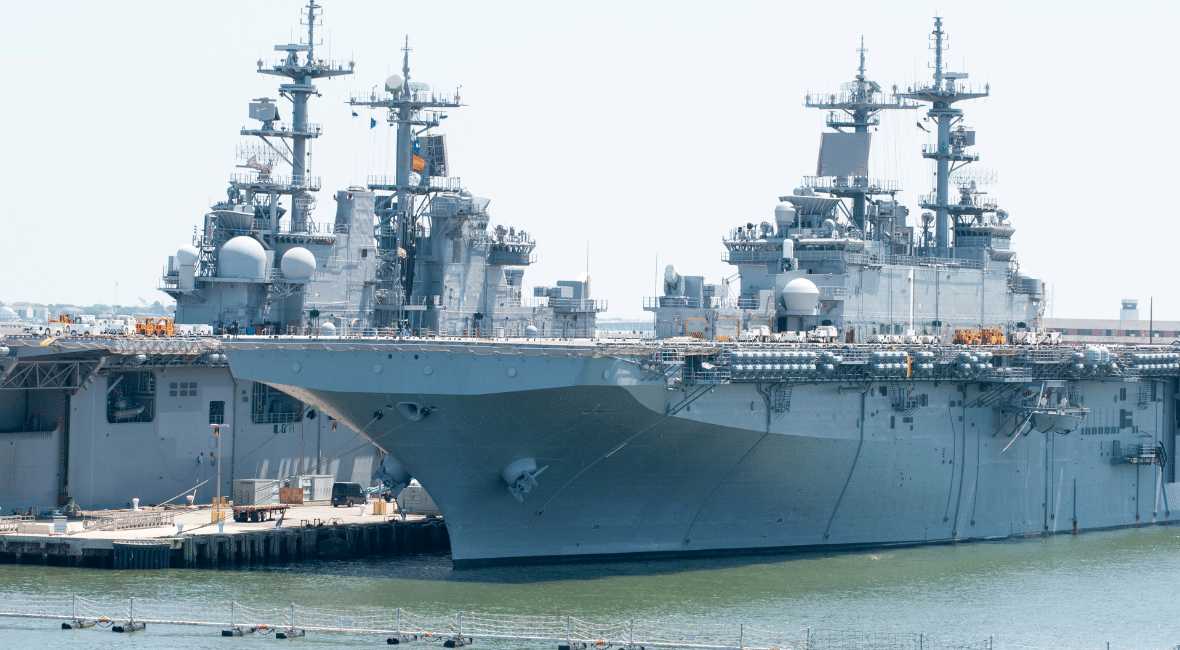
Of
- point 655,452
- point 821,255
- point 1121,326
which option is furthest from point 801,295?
point 1121,326

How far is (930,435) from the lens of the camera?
3481 centimetres

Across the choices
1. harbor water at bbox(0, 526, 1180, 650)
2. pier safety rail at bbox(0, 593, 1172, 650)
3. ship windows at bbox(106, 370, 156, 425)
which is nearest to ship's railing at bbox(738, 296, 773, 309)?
harbor water at bbox(0, 526, 1180, 650)

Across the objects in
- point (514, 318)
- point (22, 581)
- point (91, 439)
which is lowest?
point (22, 581)

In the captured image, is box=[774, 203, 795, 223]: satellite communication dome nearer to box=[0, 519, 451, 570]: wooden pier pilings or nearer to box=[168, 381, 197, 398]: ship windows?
box=[0, 519, 451, 570]: wooden pier pilings

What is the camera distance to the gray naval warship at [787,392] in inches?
1145

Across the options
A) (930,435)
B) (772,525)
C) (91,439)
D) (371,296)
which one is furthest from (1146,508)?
(91,439)

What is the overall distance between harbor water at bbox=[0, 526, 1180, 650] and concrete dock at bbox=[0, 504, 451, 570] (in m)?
0.49

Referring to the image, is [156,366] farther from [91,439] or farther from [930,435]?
[930,435]

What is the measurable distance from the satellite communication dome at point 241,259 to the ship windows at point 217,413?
11.2 ft

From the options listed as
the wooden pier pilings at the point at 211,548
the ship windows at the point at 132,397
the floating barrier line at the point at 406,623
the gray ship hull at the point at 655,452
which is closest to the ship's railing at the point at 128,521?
the wooden pier pilings at the point at 211,548

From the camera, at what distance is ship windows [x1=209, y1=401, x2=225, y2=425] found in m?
38.8

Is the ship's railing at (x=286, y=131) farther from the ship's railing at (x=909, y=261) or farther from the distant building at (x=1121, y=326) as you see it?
the distant building at (x=1121, y=326)

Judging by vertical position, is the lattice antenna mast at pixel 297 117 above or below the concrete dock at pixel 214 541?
above

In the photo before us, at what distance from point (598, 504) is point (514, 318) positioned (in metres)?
14.9
